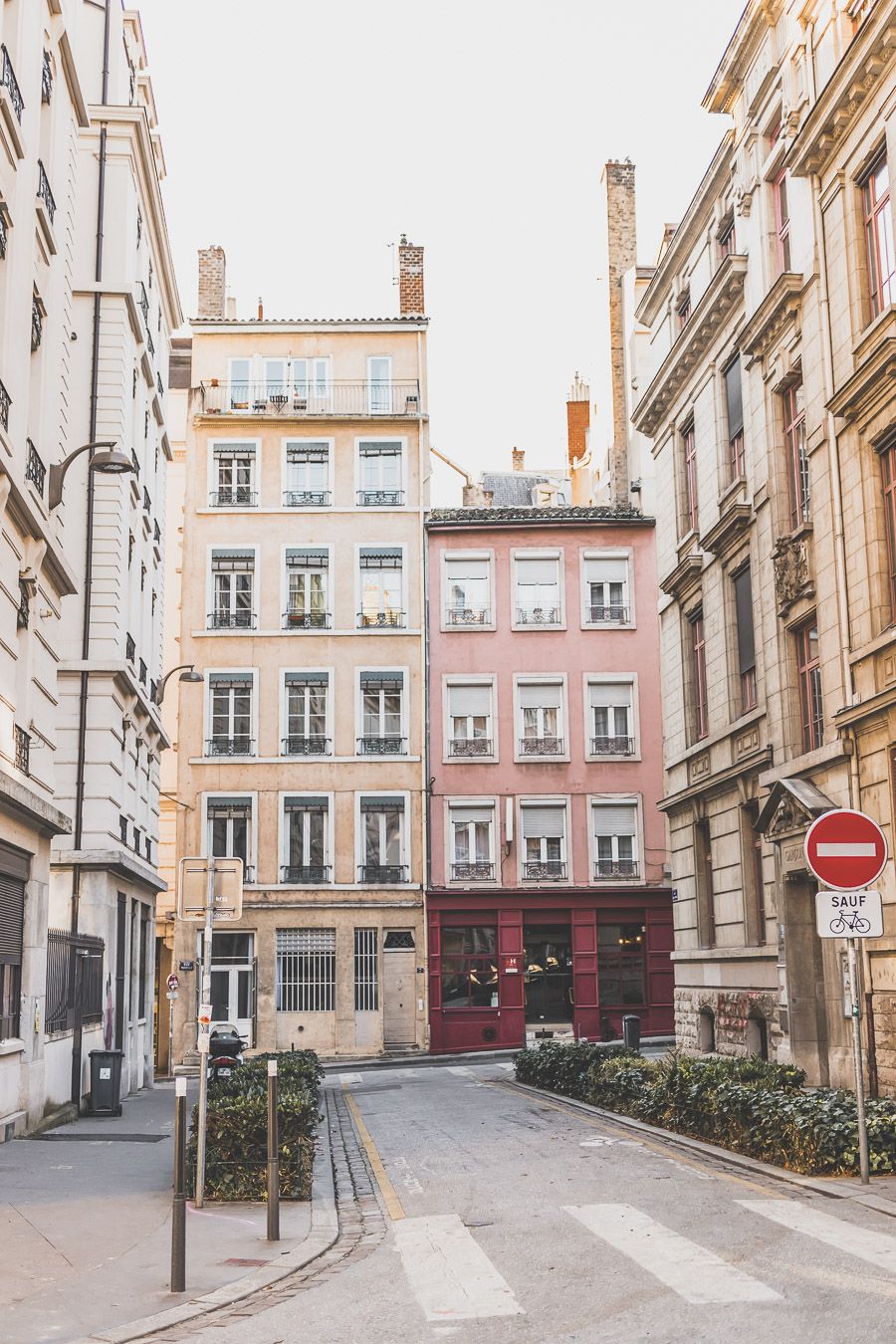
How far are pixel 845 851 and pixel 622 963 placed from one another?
3108 centimetres

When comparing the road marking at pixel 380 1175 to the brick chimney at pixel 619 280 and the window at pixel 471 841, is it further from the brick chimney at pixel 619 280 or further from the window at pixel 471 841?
the brick chimney at pixel 619 280

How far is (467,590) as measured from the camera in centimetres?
4447

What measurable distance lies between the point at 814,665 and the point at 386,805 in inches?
870

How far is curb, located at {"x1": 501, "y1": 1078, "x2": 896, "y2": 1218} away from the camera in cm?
1070

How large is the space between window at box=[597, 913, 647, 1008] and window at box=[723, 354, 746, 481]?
1893cm

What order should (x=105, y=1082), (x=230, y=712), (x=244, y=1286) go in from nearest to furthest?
(x=244, y=1286)
(x=105, y=1082)
(x=230, y=712)

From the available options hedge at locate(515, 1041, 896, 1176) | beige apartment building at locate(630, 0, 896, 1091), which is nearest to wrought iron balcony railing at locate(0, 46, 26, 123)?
beige apartment building at locate(630, 0, 896, 1091)

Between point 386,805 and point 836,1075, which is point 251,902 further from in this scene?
point 836,1075

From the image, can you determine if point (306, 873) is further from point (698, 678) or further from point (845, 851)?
point (845, 851)

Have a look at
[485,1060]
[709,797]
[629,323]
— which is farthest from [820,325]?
[629,323]

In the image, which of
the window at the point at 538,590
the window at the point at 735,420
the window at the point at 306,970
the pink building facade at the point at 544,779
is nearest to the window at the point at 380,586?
the pink building facade at the point at 544,779

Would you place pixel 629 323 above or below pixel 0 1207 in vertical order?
above

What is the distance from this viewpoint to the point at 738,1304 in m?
7.52

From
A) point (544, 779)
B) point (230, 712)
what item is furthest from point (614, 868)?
point (230, 712)
